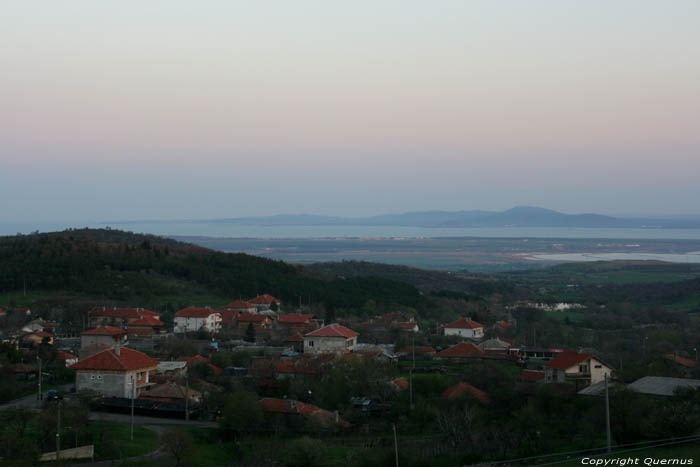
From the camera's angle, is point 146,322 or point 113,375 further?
point 146,322

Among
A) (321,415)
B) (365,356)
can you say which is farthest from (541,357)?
(321,415)

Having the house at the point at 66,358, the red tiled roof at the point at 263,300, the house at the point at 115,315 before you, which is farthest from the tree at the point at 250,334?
the house at the point at 66,358

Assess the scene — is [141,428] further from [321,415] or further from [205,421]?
[321,415]

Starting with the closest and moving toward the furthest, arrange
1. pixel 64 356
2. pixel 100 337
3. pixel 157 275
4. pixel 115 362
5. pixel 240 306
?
pixel 115 362
pixel 64 356
pixel 100 337
pixel 240 306
pixel 157 275

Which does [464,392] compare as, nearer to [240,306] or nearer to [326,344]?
[326,344]

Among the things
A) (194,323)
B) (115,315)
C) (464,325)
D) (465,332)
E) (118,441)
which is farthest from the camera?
(115,315)

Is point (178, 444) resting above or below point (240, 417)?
above

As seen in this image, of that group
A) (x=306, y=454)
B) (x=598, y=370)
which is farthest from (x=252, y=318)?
(x=306, y=454)

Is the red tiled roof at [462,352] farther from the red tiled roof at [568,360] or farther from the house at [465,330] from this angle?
the house at [465,330]

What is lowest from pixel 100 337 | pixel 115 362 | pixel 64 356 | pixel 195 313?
pixel 64 356
